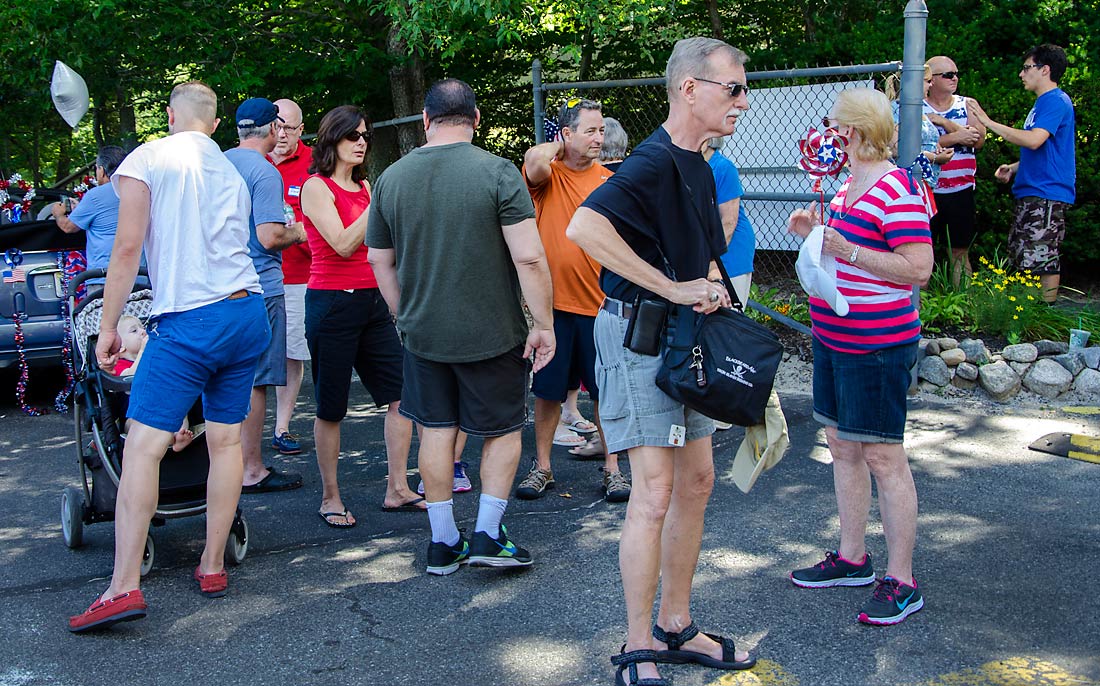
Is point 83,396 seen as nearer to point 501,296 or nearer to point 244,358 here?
point 244,358

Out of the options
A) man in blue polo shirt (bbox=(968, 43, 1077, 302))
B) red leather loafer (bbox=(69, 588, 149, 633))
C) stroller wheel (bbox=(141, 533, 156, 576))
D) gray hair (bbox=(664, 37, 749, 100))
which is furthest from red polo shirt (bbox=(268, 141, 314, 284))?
man in blue polo shirt (bbox=(968, 43, 1077, 302))

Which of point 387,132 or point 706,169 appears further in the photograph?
point 387,132

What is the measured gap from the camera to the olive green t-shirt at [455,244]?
4.40 m

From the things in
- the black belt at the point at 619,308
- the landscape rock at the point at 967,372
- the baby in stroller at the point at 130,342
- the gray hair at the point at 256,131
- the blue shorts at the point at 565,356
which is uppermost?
the gray hair at the point at 256,131

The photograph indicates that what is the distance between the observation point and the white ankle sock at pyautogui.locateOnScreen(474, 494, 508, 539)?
4566 millimetres

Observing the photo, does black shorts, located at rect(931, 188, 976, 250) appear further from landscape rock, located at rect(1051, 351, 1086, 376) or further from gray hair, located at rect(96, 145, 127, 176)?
gray hair, located at rect(96, 145, 127, 176)

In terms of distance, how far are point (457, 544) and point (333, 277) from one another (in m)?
1.44

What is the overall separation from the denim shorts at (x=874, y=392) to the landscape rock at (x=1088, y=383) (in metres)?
3.41

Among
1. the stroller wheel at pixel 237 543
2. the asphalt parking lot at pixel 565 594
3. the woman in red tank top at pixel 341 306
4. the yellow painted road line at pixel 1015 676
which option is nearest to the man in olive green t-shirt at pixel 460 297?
the asphalt parking lot at pixel 565 594

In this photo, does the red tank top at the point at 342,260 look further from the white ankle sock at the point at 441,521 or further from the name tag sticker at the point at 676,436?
the name tag sticker at the point at 676,436

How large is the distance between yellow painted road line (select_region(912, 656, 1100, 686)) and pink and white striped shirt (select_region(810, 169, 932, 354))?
3.72 ft

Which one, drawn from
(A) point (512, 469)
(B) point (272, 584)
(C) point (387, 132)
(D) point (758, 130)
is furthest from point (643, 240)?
(C) point (387, 132)

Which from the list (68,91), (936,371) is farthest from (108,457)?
(68,91)

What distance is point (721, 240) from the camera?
3.62 meters
